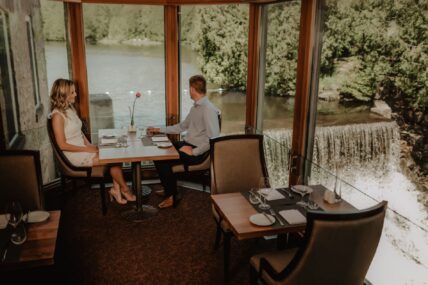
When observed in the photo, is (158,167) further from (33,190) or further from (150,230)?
(33,190)

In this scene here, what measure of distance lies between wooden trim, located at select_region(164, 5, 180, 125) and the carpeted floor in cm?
141

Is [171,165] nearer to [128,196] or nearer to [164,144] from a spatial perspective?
[164,144]

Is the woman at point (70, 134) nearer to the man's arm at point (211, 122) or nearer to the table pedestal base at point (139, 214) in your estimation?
the table pedestal base at point (139, 214)

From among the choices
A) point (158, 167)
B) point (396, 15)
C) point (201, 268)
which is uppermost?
point (396, 15)

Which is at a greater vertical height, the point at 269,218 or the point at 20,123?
the point at 20,123

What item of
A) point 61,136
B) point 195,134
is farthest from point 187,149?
point 61,136

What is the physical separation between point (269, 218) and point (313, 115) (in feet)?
5.51

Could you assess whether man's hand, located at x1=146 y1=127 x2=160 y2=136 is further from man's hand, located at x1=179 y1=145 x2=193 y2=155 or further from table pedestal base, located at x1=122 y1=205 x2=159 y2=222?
table pedestal base, located at x1=122 y1=205 x2=159 y2=222

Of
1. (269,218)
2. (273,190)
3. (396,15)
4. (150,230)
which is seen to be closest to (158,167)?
(150,230)

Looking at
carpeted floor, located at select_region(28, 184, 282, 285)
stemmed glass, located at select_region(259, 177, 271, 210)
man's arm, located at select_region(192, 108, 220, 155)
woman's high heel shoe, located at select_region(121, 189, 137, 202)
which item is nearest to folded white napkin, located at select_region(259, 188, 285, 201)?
stemmed glass, located at select_region(259, 177, 271, 210)

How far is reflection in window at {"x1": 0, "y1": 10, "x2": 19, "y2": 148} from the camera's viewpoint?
12.7ft

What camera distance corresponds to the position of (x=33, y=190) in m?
3.04

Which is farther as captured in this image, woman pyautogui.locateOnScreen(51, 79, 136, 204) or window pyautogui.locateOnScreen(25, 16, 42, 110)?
window pyautogui.locateOnScreen(25, 16, 42, 110)

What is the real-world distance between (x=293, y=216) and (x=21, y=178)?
208 cm
